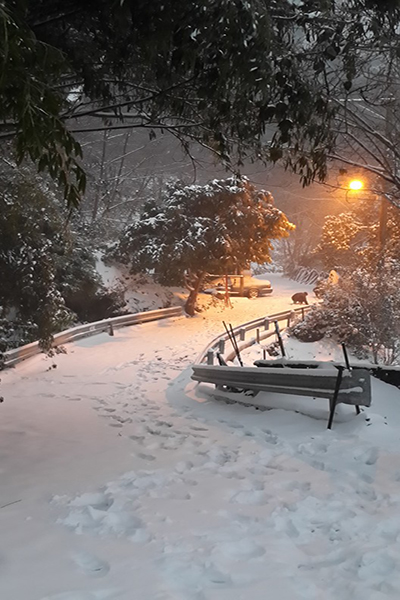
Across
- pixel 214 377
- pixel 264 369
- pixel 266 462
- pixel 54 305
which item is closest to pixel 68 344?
pixel 54 305

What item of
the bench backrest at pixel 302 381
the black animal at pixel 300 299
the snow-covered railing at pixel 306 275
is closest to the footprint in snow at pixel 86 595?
the bench backrest at pixel 302 381

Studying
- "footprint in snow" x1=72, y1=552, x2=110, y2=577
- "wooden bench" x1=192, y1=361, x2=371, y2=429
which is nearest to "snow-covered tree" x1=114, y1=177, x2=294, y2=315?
"wooden bench" x1=192, y1=361, x2=371, y2=429

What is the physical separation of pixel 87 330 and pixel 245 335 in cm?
696

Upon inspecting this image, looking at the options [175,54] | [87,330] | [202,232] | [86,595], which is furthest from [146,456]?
[202,232]

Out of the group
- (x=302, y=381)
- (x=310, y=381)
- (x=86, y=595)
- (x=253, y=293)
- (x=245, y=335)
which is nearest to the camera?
(x=86, y=595)

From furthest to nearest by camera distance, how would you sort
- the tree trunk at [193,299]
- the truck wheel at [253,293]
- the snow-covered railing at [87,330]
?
the truck wheel at [253,293] → the tree trunk at [193,299] → the snow-covered railing at [87,330]

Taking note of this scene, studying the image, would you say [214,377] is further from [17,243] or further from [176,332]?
[176,332]

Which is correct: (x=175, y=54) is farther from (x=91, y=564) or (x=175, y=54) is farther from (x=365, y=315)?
(x=365, y=315)

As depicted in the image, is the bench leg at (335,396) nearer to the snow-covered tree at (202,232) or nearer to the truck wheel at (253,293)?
the snow-covered tree at (202,232)

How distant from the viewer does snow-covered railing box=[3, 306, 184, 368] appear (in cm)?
1257

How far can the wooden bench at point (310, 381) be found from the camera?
6.29m

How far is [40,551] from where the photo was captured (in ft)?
11.2

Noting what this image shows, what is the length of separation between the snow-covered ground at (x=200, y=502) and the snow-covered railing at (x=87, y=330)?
423 centimetres

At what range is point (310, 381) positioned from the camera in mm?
6859
